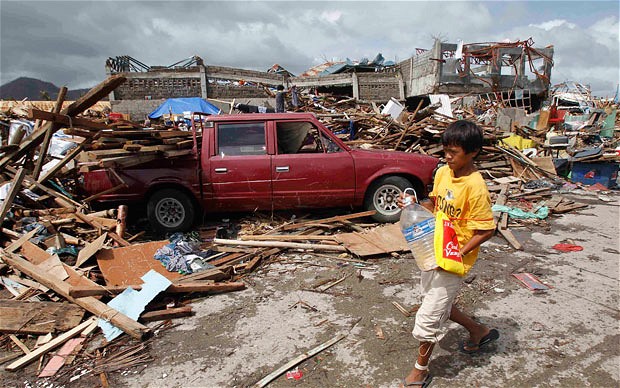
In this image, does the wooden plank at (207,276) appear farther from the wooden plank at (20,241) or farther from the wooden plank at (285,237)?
the wooden plank at (20,241)

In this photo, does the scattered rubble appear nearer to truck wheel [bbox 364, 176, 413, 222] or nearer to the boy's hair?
truck wheel [bbox 364, 176, 413, 222]

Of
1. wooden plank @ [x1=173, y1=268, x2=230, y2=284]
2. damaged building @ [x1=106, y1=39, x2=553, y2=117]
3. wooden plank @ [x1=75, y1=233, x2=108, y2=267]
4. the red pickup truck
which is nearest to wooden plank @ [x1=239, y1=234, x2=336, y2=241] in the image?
the red pickup truck

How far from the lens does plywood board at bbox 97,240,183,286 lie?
3.92 meters

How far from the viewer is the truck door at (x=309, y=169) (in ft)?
18.1

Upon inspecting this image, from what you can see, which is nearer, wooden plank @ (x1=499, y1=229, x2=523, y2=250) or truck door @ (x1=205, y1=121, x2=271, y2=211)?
wooden plank @ (x1=499, y1=229, x2=523, y2=250)

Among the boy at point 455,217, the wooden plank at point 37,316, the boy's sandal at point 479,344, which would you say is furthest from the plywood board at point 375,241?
the wooden plank at point 37,316

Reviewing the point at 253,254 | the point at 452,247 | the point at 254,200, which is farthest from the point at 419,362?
the point at 254,200

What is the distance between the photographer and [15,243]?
431cm

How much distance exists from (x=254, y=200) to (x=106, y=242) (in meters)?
2.19

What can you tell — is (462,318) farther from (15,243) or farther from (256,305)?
(15,243)

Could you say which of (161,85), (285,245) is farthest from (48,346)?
(161,85)

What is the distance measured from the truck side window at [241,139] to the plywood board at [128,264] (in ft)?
6.62

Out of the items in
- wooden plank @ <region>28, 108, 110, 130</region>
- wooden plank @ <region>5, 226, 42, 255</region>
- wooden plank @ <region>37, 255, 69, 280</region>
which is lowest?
wooden plank @ <region>37, 255, 69, 280</region>

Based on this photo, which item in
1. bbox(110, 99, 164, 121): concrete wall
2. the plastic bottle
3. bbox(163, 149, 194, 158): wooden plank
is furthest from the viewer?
bbox(110, 99, 164, 121): concrete wall
